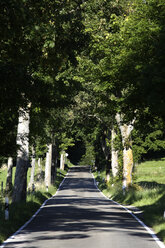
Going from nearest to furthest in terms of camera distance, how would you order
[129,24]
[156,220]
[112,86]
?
[156,220] → [129,24] → [112,86]

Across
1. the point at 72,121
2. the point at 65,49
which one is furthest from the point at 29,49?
the point at 72,121

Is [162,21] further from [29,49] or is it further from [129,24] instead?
[29,49]

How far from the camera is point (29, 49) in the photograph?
42.5 ft

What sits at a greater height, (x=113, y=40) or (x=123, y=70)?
(x=113, y=40)

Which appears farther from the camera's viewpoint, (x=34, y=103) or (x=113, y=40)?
(x=113, y=40)

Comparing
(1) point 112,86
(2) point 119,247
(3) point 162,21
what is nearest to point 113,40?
(1) point 112,86

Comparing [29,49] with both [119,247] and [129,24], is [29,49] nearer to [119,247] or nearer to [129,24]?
[119,247]

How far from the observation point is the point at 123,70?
1911cm

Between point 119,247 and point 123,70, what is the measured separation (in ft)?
30.8

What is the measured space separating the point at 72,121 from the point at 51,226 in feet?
97.2

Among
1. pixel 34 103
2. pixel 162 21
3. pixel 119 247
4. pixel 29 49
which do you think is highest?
pixel 162 21

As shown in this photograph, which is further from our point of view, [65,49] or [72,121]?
[72,121]

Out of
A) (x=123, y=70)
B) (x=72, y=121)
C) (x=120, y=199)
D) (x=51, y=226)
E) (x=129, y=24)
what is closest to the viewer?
(x=51, y=226)

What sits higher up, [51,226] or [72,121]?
[72,121]
